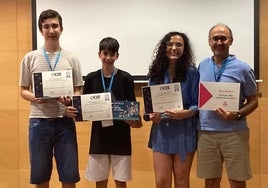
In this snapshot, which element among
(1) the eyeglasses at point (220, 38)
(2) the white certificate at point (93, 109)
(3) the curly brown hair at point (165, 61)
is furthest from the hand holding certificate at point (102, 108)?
(1) the eyeglasses at point (220, 38)

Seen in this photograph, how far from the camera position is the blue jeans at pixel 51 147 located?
2459 millimetres

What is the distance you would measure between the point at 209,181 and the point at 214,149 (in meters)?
0.24

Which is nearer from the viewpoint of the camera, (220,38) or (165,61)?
(220,38)

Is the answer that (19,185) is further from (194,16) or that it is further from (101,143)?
(194,16)

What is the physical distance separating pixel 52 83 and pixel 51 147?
44 cm

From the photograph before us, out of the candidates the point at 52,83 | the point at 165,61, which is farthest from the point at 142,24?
the point at 52,83

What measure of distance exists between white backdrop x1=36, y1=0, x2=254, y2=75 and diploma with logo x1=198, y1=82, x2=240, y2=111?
0.91 m

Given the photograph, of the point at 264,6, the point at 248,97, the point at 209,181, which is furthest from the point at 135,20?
the point at 209,181

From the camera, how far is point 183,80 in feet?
8.02

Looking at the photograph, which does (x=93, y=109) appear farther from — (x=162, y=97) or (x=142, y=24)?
(x=142, y=24)

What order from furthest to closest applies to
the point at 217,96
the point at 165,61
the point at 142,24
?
1. the point at 142,24
2. the point at 165,61
3. the point at 217,96

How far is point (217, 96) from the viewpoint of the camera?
7.72ft

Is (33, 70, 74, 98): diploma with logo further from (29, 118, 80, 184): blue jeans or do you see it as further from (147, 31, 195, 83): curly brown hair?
(147, 31, 195, 83): curly brown hair

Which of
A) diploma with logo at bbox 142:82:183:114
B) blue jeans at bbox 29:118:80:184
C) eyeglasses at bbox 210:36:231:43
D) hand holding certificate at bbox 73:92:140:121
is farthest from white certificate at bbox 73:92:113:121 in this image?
eyeglasses at bbox 210:36:231:43
